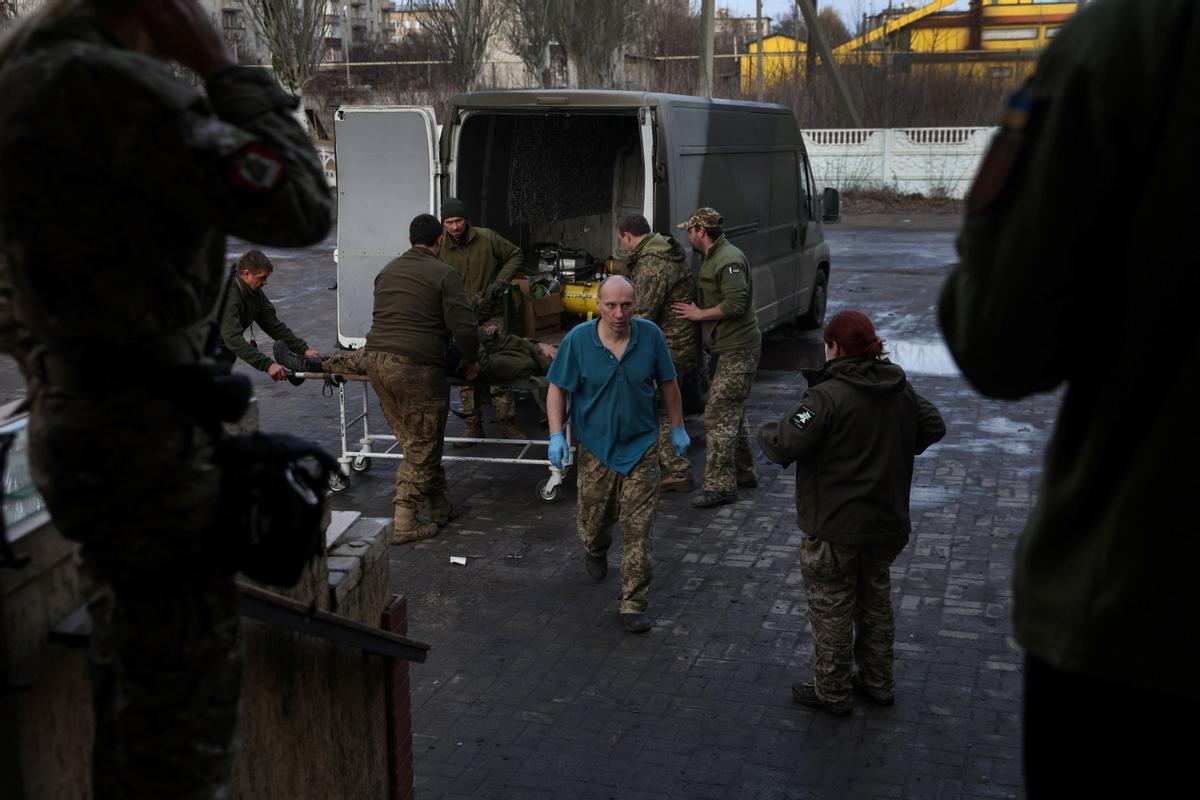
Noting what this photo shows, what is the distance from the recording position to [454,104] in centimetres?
1066

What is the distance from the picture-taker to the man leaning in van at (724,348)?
927cm

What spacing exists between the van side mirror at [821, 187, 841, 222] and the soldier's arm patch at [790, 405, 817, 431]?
32.1 ft

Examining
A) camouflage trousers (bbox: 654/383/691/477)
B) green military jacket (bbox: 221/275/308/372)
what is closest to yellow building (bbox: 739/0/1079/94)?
camouflage trousers (bbox: 654/383/691/477)

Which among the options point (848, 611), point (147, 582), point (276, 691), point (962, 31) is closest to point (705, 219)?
point (848, 611)

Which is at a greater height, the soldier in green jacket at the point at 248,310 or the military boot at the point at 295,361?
the soldier in green jacket at the point at 248,310

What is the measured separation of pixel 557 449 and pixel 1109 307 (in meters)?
5.83

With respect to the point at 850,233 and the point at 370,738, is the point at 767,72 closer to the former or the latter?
the point at 850,233

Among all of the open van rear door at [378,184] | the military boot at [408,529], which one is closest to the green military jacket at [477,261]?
the open van rear door at [378,184]

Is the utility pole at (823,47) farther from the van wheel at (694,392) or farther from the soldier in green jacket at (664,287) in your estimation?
the soldier in green jacket at (664,287)

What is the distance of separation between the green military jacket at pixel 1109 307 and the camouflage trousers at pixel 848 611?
414 cm

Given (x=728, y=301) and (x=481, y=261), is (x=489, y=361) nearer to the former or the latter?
(x=481, y=261)

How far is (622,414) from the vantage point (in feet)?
23.3

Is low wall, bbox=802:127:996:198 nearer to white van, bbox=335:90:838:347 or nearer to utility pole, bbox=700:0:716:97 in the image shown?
utility pole, bbox=700:0:716:97

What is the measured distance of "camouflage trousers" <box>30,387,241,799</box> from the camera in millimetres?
2398
